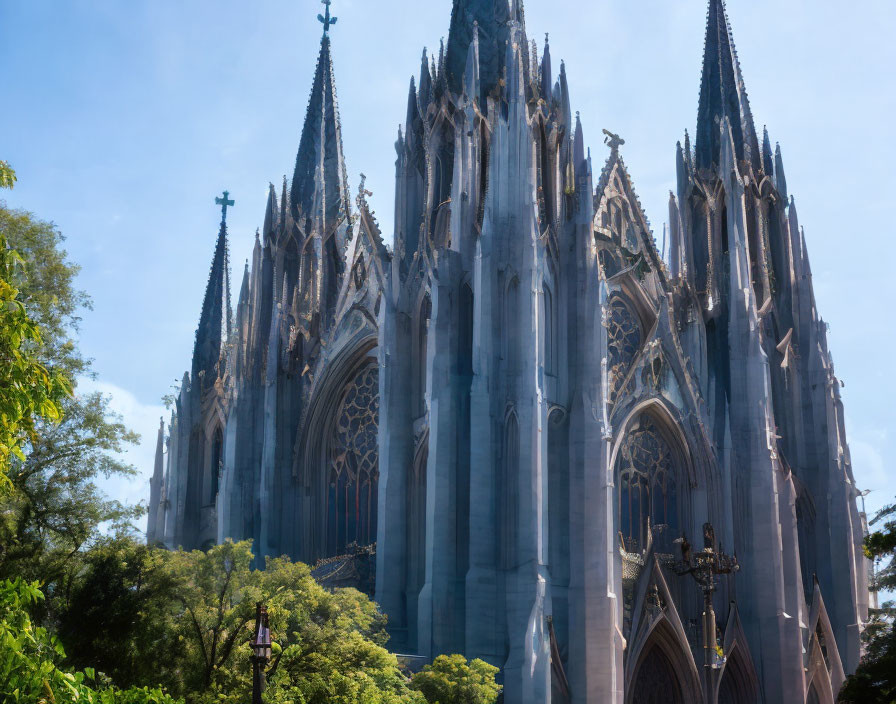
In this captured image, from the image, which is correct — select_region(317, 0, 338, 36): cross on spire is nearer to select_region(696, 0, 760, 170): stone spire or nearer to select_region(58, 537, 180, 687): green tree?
select_region(696, 0, 760, 170): stone spire

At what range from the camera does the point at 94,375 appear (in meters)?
28.9

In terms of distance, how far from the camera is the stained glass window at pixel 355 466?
42.1m

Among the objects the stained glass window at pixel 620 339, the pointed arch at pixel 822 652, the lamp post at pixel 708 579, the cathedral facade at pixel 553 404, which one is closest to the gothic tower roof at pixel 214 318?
the cathedral facade at pixel 553 404

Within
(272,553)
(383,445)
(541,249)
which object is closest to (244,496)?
(272,553)

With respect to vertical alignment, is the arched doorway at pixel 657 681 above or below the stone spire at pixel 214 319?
below

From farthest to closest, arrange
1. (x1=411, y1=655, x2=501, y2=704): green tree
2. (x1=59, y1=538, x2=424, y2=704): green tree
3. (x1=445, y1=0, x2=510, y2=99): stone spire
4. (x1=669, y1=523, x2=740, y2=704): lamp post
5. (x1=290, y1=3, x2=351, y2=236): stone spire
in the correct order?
(x1=290, y1=3, x2=351, y2=236): stone spire < (x1=445, y1=0, x2=510, y2=99): stone spire < (x1=411, y1=655, x2=501, y2=704): green tree < (x1=59, y1=538, x2=424, y2=704): green tree < (x1=669, y1=523, x2=740, y2=704): lamp post

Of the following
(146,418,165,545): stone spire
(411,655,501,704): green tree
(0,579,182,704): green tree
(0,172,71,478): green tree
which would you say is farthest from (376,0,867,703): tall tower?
(146,418,165,545): stone spire

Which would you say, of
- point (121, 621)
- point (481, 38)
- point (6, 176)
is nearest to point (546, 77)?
point (481, 38)

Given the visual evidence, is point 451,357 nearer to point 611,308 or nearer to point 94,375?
point 611,308

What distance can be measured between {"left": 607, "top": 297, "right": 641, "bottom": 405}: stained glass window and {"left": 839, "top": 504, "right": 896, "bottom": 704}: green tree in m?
10.0

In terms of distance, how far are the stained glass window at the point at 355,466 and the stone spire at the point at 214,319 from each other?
14.9 m

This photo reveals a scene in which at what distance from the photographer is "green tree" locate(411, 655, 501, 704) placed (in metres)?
28.2

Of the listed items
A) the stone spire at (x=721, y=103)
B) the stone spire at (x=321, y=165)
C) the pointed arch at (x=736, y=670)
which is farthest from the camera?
the stone spire at (x=321, y=165)

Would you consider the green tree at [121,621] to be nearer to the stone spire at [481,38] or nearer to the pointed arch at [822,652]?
the stone spire at [481,38]
